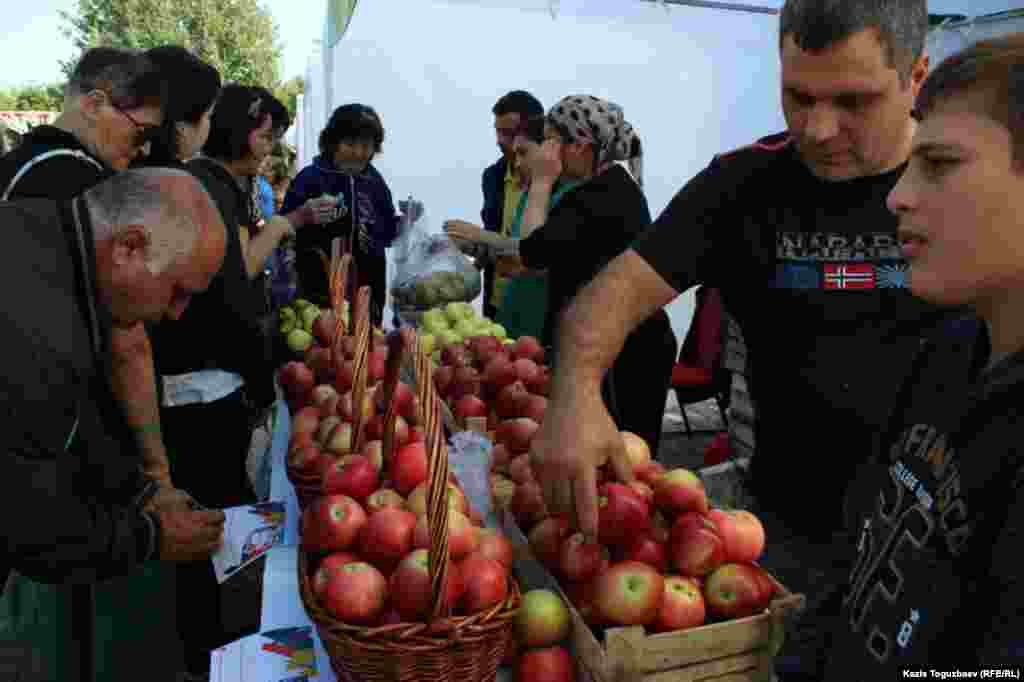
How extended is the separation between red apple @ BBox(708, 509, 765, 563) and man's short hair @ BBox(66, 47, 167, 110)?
2.41m

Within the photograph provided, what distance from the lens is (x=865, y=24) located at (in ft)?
4.48

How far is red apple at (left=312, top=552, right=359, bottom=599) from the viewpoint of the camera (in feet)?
4.58

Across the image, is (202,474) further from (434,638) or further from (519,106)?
(519,106)

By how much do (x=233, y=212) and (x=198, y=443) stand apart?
0.92 metres

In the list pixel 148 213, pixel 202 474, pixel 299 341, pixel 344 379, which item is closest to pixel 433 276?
pixel 299 341

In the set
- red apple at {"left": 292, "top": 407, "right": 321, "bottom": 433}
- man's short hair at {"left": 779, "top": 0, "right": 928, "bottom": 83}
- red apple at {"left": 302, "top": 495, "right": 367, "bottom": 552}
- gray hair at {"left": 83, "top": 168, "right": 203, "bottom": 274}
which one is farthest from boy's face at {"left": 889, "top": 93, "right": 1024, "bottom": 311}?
red apple at {"left": 292, "top": 407, "right": 321, "bottom": 433}

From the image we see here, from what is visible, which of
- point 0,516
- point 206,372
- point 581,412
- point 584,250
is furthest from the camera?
point 584,250

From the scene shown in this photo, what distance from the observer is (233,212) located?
3250 millimetres

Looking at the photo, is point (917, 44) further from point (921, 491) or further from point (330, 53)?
point (330, 53)

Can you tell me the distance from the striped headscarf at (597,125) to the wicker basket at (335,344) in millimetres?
1110

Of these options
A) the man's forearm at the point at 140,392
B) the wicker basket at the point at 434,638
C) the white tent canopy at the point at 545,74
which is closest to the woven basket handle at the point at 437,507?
the wicker basket at the point at 434,638

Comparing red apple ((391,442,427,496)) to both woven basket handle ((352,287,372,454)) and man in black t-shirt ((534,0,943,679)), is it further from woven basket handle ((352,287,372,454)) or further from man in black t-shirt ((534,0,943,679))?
man in black t-shirt ((534,0,943,679))

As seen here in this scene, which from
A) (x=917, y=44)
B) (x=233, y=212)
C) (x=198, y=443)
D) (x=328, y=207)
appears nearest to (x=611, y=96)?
(x=328, y=207)

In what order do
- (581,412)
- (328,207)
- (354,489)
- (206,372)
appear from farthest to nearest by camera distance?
(328,207)
(206,372)
(354,489)
(581,412)
